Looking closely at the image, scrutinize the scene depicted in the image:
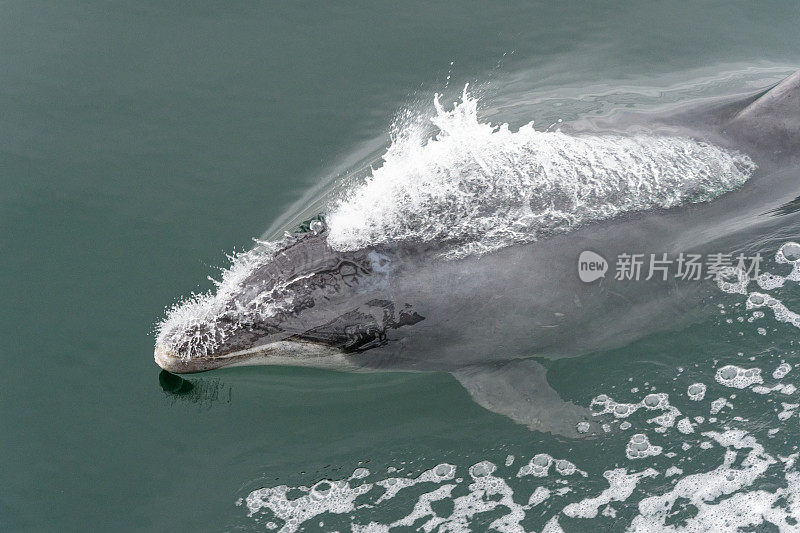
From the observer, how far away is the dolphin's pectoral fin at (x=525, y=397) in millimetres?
10117

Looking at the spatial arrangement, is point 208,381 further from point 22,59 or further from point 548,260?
point 22,59

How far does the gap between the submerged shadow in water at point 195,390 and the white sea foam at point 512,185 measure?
95.2 inches

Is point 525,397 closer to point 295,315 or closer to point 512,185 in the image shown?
point 512,185

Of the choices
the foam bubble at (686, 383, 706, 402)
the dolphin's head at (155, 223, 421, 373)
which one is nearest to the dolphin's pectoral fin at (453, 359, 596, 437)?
the dolphin's head at (155, 223, 421, 373)

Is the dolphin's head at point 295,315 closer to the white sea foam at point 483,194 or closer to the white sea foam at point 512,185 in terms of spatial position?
the white sea foam at point 483,194

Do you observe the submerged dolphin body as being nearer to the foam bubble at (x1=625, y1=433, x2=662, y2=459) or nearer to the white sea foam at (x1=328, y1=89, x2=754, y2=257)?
the white sea foam at (x1=328, y1=89, x2=754, y2=257)

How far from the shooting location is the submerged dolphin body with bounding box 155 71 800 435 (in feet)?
33.0

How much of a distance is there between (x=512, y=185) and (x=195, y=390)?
4.85 meters

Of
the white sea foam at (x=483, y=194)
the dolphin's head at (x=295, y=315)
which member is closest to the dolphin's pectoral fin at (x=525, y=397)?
the dolphin's head at (x=295, y=315)

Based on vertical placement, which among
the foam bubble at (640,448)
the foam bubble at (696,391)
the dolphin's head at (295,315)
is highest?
the dolphin's head at (295,315)

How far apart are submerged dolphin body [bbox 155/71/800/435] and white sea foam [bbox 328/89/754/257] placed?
0.57 feet

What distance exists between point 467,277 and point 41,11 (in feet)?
35.0

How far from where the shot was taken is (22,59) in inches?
575

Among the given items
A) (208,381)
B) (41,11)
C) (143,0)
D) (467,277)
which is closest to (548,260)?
(467,277)
